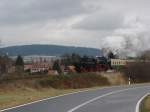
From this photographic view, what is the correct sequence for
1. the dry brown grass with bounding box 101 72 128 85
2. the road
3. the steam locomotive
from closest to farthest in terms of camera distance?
the road < the dry brown grass with bounding box 101 72 128 85 < the steam locomotive

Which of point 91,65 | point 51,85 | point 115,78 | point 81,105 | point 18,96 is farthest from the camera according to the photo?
point 91,65

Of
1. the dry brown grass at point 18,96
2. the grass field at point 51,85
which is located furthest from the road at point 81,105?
the grass field at point 51,85

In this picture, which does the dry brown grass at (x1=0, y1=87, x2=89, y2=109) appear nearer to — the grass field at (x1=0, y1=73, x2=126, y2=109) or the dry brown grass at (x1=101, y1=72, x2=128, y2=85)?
the grass field at (x1=0, y1=73, x2=126, y2=109)

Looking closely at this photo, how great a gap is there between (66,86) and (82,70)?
20296 mm

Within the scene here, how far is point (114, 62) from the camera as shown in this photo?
8944 centimetres

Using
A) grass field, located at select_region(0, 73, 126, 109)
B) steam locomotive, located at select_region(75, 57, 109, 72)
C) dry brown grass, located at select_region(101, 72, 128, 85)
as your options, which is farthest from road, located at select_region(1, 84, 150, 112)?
Result: steam locomotive, located at select_region(75, 57, 109, 72)

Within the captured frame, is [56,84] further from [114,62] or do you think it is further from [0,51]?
[114,62]

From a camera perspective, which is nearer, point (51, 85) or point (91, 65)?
point (51, 85)

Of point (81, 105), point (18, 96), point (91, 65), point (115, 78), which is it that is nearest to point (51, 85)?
point (18, 96)

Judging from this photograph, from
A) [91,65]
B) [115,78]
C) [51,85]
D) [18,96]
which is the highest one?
[91,65]

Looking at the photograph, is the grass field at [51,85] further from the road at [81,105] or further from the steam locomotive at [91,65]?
the steam locomotive at [91,65]

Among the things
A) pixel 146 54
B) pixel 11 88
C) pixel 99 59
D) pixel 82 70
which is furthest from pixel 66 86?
pixel 146 54

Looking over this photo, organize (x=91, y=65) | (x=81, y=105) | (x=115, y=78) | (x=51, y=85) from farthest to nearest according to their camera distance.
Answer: (x=91, y=65) → (x=115, y=78) → (x=51, y=85) → (x=81, y=105)

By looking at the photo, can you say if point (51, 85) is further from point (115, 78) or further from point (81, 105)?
point (81, 105)
